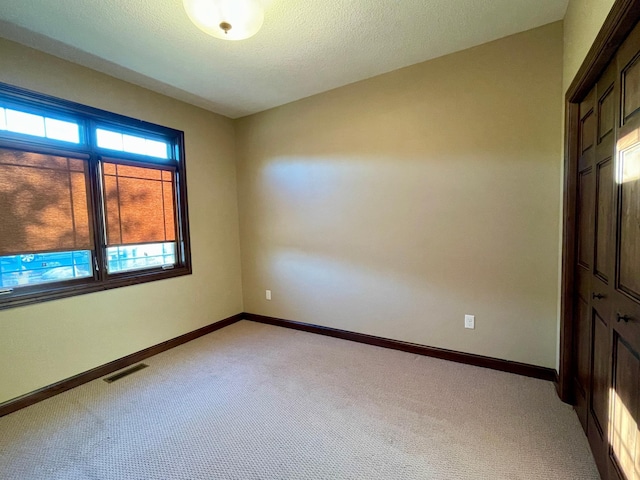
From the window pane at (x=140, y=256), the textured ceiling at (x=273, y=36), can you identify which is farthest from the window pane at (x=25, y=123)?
the window pane at (x=140, y=256)

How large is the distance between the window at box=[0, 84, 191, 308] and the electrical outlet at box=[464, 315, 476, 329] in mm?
2985

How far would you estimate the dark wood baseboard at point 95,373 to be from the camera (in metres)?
2.16

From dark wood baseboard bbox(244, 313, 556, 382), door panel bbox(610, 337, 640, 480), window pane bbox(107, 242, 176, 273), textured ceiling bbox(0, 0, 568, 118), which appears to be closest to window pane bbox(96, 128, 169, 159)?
textured ceiling bbox(0, 0, 568, 118)

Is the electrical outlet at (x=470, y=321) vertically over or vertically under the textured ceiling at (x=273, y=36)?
under

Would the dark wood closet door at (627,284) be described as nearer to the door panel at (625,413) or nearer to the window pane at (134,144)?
the door panel at (625,413)

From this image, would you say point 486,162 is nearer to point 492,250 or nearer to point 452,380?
point 492,250

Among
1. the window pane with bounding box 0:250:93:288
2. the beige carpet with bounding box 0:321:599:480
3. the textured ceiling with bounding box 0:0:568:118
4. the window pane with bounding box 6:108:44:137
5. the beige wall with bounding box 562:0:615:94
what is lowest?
the beige carpet with bounding box 0:321:599:480

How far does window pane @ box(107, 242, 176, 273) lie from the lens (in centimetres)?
280

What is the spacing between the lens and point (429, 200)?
2.71 m

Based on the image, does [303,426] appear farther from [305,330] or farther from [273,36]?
[273,36]

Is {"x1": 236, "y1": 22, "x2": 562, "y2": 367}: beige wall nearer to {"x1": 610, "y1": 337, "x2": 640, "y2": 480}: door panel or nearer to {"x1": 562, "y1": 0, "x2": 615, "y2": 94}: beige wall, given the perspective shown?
{"x1": 562, "y1": 0, "x2": 615, "y2": 94}: beige wall

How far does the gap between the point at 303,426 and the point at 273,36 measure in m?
2.78

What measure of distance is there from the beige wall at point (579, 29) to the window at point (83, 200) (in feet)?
11.4

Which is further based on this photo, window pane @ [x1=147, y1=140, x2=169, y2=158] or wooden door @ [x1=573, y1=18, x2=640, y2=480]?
window pane @ [x1=147, y1=140, x2=169, y2=158]
